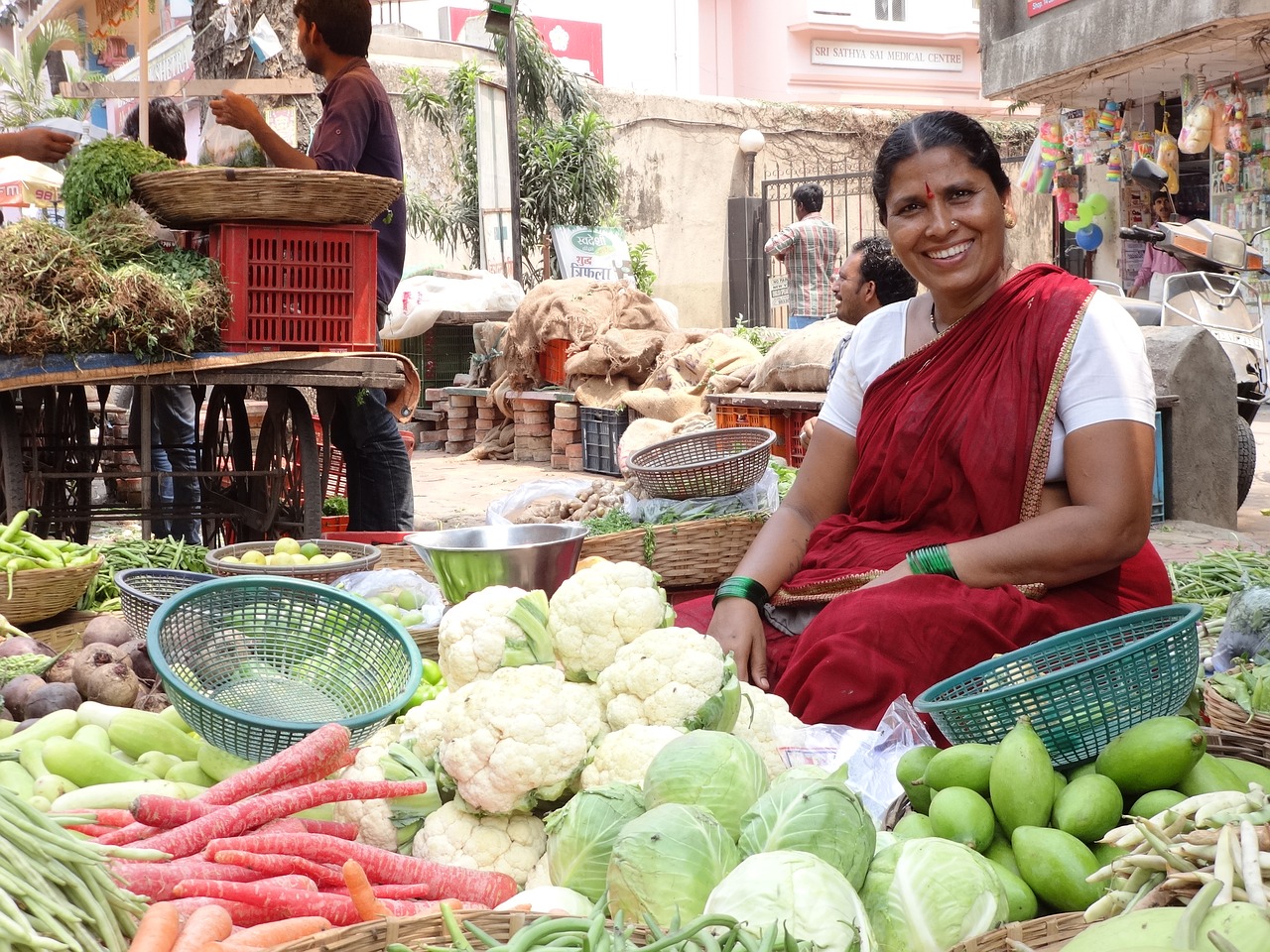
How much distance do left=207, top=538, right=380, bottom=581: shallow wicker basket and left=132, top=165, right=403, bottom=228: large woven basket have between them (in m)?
1.39

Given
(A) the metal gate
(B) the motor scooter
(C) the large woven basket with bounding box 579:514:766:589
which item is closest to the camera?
(C) the large woven basket with bounding box 579:514:766:589

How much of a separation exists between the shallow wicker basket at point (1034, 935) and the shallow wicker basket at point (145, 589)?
7.23ft

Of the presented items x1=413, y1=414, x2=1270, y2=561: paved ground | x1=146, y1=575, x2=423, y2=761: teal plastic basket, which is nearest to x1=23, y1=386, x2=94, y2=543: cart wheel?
x1=413, y1=414, x2=1270, y2=561: paved ground

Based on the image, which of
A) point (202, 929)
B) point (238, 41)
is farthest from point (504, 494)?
point (202, 929)

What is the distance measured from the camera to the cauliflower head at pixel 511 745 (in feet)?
5.95

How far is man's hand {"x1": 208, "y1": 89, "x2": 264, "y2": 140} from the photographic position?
183 inches

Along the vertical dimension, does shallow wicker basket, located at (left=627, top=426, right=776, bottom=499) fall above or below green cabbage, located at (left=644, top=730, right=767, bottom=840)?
above

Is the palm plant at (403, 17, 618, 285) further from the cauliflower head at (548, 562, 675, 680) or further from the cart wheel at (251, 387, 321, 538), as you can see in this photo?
the cauliflower head at (548, 562, 675, 680)

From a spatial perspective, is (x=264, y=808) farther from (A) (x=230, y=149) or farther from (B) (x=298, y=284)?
(A) (x=230, y=149)

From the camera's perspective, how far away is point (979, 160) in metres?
2.80

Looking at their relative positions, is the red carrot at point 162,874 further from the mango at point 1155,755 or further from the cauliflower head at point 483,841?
the mango at point 1155,755

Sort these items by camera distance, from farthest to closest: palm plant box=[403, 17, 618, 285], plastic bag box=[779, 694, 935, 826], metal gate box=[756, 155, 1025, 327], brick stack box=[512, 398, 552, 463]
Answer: metal gate box=[756, 155, 1025, 327]
palm plant box=[403, 17, 618, 285]
brick stack box=[512, 398, 552, 463]
plastic bag box=[779, 694, 935, 826]

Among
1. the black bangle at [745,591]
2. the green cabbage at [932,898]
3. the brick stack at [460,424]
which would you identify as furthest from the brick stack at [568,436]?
the green cabbage at [932,898]

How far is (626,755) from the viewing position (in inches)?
74.0
